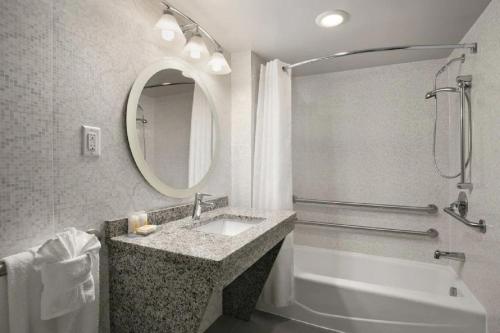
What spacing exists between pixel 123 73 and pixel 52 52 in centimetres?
31

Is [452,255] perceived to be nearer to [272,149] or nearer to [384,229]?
[384,229]

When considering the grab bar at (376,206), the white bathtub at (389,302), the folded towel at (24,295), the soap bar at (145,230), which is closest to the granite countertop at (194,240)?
the soap bar at (145,230)

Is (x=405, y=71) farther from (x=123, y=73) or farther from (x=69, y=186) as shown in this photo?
(x=69, y=186)

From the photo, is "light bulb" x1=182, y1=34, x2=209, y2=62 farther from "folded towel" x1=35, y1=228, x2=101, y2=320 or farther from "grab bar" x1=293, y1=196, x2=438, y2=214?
"grab bar" x1=293, y1=196, x2=438, y2=214

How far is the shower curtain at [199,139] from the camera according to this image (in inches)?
66.7

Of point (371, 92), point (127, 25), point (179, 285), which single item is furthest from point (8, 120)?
point (371, 92)

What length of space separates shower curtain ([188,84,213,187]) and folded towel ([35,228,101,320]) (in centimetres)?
84

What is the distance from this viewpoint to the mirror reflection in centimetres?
138

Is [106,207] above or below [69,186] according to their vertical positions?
below

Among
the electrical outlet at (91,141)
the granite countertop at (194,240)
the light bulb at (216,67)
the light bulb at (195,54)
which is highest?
the light bulb at (195,54)

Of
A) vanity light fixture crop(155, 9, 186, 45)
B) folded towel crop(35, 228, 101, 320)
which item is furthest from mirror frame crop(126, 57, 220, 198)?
folded towel crop(35, 228, 101, 320)

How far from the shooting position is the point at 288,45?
2.01 metres

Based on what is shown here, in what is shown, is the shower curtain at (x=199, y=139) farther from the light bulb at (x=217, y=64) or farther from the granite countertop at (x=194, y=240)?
the granite countertop at (x=194, y=240)

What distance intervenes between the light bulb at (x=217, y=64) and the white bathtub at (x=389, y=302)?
1.66 m
